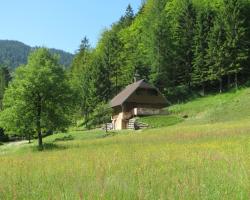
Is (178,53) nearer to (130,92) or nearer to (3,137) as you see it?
(130,92)

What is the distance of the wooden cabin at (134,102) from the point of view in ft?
229

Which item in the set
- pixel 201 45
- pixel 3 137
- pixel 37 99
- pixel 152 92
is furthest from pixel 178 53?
pixel 37 99

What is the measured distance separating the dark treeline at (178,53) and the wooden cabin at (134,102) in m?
6.39

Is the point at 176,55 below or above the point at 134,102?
above

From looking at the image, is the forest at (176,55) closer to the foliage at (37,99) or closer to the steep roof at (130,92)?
the steep roof at (130,92)

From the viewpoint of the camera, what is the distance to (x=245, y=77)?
257ft

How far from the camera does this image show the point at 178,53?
84.1m

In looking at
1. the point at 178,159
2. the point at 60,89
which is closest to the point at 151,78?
the point at 60,89

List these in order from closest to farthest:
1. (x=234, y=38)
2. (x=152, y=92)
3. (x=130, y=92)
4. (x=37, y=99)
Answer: (x=37, y=99), (x=130, y=92), (x=152, y=92), (x=234, y=38)

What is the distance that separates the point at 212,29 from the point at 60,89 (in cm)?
4438

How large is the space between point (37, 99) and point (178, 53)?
4769 cm

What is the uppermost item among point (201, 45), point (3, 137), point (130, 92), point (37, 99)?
point (201, 45)

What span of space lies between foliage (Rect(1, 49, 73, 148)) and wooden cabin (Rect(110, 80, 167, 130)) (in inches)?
1106

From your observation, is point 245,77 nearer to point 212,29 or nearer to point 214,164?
point 212,29
